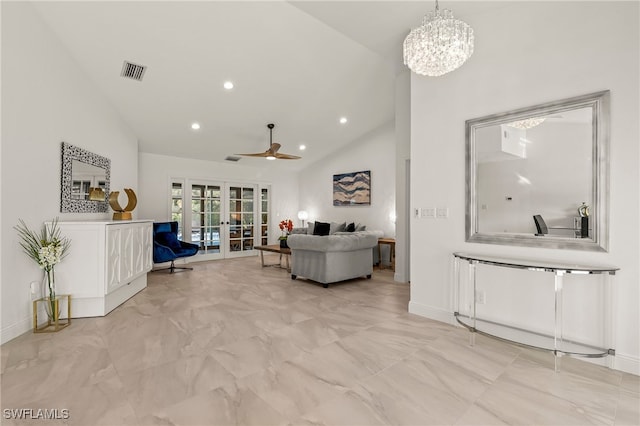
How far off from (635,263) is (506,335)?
1.09 meters

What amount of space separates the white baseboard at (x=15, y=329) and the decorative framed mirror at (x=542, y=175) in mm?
4273

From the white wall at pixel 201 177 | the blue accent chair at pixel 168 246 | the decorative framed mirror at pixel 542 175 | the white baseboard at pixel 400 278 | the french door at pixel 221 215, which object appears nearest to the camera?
the decorative framed mirror at pixel 542 175

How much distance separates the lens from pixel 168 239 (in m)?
6.00

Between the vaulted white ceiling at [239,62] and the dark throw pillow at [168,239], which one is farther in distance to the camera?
the dark throw pillow at [168,239]

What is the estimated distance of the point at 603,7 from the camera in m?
2.31

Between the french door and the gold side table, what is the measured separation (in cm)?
376

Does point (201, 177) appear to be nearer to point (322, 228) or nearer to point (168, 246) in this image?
point (168, 246)

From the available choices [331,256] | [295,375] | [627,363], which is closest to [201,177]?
[331,256]

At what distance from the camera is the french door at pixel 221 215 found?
7047 mm

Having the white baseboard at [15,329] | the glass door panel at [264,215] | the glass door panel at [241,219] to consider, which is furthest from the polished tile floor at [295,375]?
the glass door panel at [264,215]

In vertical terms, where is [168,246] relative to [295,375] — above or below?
above

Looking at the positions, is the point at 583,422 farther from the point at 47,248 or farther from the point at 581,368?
the point at 47,248

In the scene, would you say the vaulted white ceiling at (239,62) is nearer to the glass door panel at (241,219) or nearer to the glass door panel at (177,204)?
the glass door panel at (177,204)

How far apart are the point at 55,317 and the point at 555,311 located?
4.38 metres
